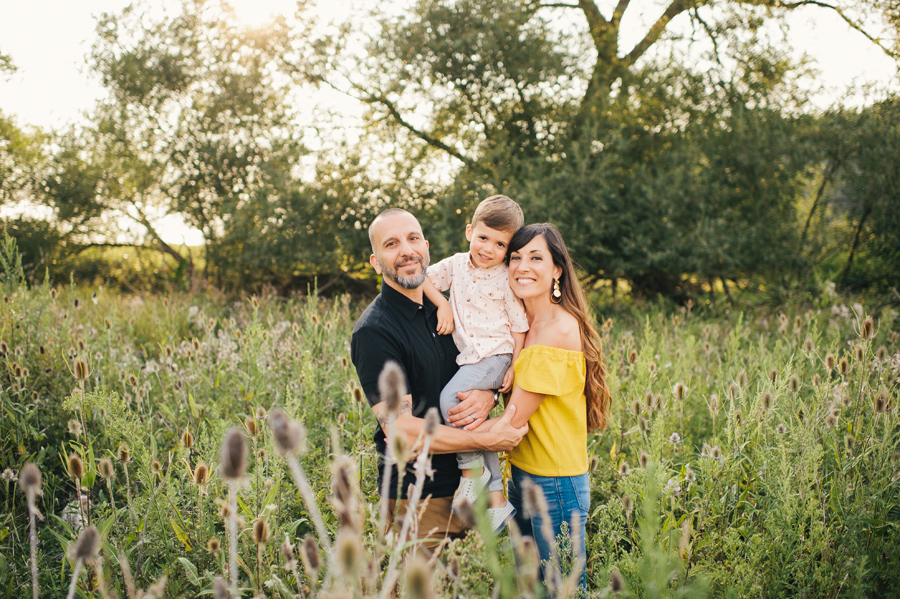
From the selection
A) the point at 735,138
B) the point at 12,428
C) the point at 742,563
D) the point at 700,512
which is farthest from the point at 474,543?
the point at 735,138

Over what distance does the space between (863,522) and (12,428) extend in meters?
4.85

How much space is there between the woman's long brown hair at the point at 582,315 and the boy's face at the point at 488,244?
116 millimetres

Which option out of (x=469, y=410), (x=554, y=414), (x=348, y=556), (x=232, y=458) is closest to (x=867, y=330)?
(x=554, y=414)

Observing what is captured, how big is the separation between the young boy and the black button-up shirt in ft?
0.28

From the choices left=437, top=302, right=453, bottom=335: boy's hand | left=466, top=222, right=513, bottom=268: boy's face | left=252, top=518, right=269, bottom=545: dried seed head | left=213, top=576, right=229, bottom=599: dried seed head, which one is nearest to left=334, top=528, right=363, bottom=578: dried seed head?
left=213, top=576, right=229, bottom=599: dried seed head

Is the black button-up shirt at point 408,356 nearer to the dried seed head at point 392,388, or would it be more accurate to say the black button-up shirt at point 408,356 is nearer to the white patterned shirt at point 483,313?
the white patterned shirt at point 483,313

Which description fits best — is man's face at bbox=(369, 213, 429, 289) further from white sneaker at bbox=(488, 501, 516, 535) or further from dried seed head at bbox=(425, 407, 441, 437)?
dried seed head at bbox=(425, 407, 441, 437)

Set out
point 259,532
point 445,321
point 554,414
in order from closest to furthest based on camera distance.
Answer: point 259,532, point 554,414, point 445,321

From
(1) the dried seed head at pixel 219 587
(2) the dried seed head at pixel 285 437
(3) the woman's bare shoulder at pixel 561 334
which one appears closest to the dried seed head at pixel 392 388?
(2) the dried seed head at pixel 285 437

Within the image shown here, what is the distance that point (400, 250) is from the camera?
8.86 ft

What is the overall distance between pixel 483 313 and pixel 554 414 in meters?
0.74

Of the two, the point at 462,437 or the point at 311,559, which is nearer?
the point at 311,559

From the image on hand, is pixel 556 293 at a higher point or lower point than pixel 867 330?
higher

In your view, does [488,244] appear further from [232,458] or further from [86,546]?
[86,546]
